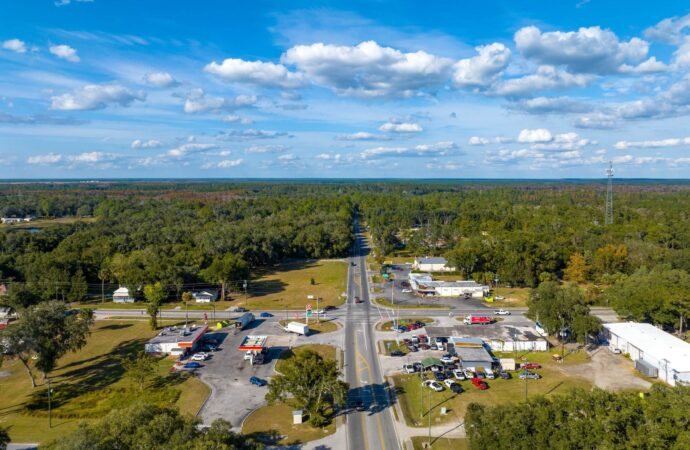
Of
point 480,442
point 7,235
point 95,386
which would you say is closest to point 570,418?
point 480,442

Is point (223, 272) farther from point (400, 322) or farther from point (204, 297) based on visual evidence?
point (400, 322)

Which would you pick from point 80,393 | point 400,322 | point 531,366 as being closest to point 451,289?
point 400,322

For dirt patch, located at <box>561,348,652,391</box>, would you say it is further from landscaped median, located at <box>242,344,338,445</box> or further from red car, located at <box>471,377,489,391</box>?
landscaped median, located at <box>242,344,338,445</box>

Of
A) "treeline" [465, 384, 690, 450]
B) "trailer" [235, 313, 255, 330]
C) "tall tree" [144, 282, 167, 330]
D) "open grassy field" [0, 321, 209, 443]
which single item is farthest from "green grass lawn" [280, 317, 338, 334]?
"treeline" [465, 384, 690, 450]

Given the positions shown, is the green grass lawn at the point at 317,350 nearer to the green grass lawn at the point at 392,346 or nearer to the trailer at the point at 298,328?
the trailer at the point at 298,328

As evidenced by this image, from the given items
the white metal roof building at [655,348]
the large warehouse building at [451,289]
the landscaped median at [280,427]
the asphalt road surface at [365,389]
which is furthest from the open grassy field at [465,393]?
the large warehouse building at [451,289]

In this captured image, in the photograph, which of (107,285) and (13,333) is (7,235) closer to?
(107,285)
